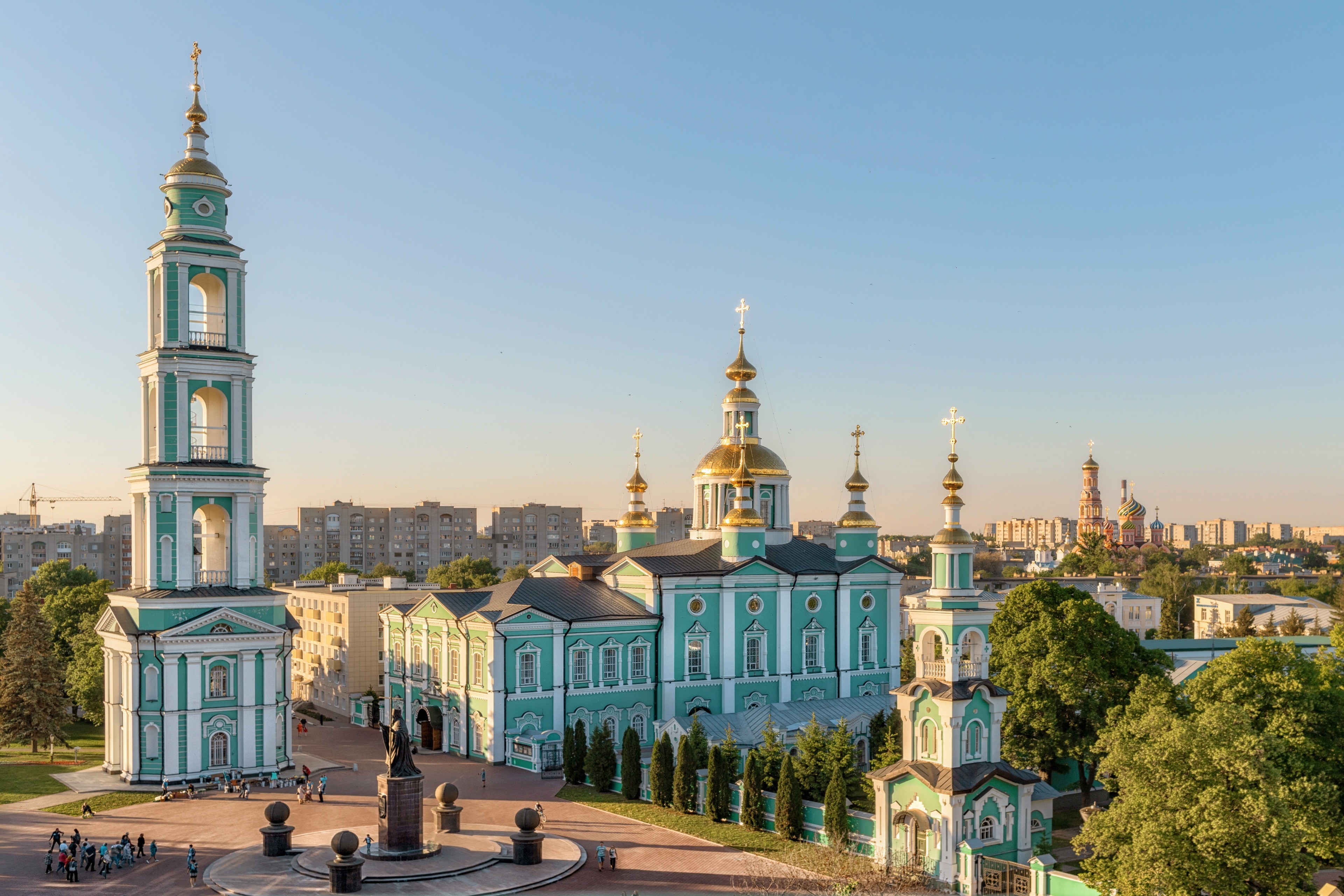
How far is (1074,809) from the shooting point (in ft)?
109

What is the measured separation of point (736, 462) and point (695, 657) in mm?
9239

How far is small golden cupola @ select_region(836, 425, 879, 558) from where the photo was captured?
1885 inches

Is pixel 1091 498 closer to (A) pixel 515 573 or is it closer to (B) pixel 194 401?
(A) pixel 515 573

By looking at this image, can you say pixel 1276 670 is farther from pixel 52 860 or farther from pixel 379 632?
pixel 379 632

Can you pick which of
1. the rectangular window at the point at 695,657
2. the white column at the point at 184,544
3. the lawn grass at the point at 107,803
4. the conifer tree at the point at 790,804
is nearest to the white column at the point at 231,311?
the white column at the point at 184,544

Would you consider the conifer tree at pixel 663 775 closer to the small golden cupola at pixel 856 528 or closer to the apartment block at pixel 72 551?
the small golden cupola at pixel 856 528

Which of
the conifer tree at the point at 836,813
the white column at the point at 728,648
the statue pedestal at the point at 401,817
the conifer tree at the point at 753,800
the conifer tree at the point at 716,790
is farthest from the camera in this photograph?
the white column at the point at 728,648

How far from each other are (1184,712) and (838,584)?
1906cm

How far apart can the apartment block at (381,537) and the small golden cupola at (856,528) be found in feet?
225

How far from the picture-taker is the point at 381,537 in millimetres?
112062

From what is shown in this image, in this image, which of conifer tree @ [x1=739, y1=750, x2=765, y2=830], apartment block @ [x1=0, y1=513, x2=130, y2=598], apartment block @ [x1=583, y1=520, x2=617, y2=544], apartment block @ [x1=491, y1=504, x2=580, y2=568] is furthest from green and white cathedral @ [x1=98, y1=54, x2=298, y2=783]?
apartment block @ [x1=583, y1=520, x2=617, y2=544]

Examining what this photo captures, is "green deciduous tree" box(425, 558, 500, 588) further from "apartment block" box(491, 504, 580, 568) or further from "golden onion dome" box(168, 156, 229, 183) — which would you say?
"golden onion dome" box(168, 156, 229, 183)

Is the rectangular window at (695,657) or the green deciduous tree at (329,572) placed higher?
the rectangular window at (695,657)

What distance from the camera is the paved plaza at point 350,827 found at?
84.0 feet
